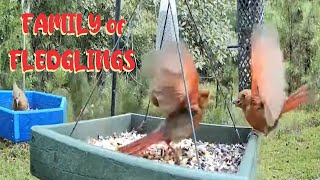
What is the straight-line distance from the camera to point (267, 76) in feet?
3.69

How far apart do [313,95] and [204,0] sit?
10.4ft

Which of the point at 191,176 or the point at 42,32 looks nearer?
the point at 191,176

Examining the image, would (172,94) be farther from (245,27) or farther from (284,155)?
(284,155)

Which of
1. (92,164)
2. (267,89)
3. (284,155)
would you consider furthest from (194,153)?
(284,155)

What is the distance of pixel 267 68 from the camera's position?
1.12 metres

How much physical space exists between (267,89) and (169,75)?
0.82ft

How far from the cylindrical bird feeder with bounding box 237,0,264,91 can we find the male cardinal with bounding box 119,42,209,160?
1.68 meters

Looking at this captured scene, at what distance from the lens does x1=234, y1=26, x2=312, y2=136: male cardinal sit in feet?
3.59

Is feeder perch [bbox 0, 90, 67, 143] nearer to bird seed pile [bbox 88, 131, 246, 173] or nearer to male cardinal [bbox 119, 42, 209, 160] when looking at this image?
bird seed pile [bbox 88, 131, 246, 173]

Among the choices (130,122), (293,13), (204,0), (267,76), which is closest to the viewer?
(267,76)

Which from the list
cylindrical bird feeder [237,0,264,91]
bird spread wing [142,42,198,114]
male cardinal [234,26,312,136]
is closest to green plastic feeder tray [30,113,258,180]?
male cardinal [234,26,312,136]

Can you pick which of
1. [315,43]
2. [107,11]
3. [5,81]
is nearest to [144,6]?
[107,11]

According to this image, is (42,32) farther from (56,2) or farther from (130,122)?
(130,122)

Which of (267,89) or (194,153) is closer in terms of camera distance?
(267,89)
